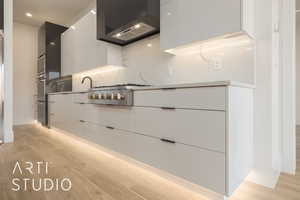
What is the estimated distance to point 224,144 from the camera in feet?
3.17

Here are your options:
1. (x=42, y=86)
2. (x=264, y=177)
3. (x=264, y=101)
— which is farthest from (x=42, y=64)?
(x=264, y=177)

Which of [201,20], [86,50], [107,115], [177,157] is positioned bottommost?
[177,157]

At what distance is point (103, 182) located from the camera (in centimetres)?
137

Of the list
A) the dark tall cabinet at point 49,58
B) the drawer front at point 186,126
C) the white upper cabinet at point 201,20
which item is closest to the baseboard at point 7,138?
the dark tall cabinet at point 49,58

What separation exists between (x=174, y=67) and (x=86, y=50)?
176cm

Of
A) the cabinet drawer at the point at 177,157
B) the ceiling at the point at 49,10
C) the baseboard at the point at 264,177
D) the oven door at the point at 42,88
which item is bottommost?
the baseboard at the point at 264,177

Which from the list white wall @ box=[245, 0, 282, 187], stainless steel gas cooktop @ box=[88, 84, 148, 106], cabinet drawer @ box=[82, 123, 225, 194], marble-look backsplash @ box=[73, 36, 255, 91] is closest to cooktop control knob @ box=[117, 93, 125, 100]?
stainless steel gas cooktop @ box=[88, 84, 148, 106]

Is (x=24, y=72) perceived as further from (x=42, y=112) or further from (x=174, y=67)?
Answer: (x=174, y=67)

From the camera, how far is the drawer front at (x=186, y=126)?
100 cm

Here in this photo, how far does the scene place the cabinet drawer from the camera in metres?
1.01

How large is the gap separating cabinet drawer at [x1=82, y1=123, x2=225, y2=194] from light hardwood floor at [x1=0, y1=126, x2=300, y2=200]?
0.49 ft

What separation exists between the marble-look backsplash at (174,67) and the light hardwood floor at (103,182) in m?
0.90

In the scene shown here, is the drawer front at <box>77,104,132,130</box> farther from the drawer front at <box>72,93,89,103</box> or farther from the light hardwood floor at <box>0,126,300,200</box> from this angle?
the light hardwood floor at <box>0,126,300,200</box>

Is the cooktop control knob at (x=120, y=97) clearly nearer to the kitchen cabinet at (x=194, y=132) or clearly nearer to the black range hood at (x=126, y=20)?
the kitchen cabinet at (x=194, y=132)
